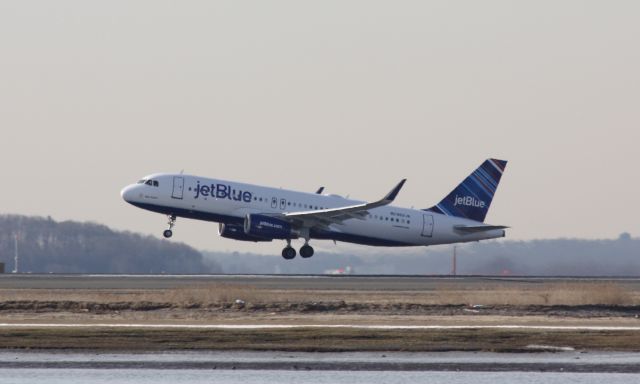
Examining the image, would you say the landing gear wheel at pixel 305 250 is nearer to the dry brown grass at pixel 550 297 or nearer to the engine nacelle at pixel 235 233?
the engine nacelle at pixel 235 233

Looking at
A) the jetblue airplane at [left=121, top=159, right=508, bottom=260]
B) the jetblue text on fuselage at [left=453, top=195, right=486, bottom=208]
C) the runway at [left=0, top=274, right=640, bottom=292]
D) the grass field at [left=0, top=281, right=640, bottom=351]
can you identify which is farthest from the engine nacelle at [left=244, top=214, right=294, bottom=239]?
the grass field at [left=0, top=281, right=640, bottom=351]

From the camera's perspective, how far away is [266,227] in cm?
6850

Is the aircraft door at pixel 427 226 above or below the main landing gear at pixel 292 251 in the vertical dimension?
above

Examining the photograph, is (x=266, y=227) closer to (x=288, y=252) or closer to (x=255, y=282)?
(x=288, y=252)

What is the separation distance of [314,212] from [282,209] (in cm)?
202

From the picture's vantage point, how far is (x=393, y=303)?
45000 millimetres

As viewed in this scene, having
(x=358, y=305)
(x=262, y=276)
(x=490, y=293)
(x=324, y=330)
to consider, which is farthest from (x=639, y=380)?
(x=262, y=276)

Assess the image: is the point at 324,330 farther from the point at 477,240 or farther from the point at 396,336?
the point at 477,240

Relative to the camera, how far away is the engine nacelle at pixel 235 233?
69.5 m

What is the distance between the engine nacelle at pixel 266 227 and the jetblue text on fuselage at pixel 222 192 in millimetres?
1253

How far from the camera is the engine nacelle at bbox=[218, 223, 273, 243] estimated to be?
69.5 meters

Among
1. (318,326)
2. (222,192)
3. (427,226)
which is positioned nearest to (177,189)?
(222,192)

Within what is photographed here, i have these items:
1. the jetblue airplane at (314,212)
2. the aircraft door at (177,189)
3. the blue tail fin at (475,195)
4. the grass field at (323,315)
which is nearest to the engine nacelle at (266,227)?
the jetblue airplane at (314,212)

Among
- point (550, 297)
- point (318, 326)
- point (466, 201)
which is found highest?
point (466, 201)
